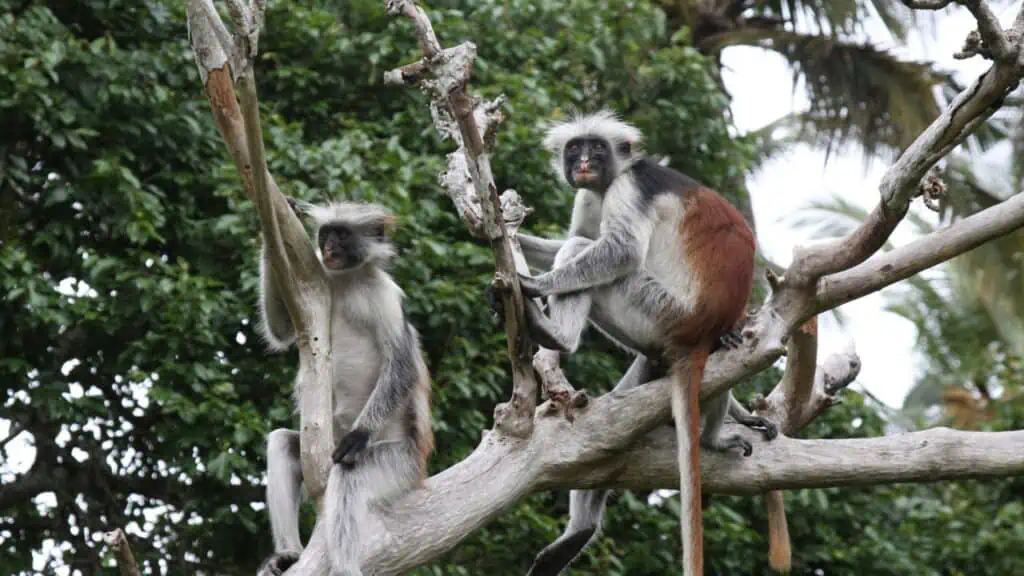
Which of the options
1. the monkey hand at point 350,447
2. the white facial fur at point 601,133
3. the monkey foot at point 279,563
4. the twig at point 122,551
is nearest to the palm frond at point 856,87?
the white facial fur at point 601,133

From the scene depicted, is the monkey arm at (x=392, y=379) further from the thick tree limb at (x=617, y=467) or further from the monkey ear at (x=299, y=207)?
the monkey ear at (x=299, y=207)

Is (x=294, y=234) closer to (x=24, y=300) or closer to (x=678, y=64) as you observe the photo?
(x=24, y=300)

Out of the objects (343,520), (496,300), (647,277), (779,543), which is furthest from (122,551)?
(779,543)

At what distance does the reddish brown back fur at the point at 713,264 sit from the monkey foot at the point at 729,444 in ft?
1.72

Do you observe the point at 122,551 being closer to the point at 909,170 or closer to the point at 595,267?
the point at 595,267

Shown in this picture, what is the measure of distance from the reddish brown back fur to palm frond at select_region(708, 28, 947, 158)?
8589mm

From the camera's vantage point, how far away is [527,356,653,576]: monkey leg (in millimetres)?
6133

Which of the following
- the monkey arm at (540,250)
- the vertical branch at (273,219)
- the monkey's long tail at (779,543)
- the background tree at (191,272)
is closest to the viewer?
the vertical branch at (273,219)

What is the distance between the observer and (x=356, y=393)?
20.5 ft

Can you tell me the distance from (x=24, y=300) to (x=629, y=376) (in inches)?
144

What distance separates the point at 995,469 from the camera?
19.7ft

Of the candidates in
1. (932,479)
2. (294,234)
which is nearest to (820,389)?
(932,479)

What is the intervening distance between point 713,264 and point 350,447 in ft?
5.41

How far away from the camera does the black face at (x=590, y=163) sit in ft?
19.8
